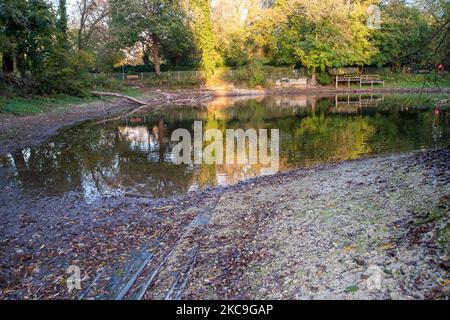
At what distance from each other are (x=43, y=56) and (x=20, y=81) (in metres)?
2.30

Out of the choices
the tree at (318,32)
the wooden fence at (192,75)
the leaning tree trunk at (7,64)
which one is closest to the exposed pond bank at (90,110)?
the wooden fence at (192,75)

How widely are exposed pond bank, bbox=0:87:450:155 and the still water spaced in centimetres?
91

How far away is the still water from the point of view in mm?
10398

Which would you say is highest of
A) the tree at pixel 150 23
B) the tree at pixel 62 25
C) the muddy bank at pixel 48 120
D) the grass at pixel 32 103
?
the tree at pixel 150 23

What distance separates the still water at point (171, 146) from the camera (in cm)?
1040

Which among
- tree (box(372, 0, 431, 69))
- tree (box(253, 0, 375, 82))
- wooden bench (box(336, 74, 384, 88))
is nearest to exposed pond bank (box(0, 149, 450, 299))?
tree (box(253, 0, 375, 82))

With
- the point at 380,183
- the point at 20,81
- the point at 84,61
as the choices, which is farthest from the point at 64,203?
the point at 84,61

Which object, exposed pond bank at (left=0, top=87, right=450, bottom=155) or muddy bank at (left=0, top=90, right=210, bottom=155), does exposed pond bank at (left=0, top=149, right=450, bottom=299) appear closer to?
exposed pond bank at (left=0, top=87, right=450, bottom=155)

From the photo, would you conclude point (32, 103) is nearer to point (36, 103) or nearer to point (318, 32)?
point (36, 103)

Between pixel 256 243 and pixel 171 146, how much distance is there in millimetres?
10473

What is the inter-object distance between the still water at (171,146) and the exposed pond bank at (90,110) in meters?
0.91

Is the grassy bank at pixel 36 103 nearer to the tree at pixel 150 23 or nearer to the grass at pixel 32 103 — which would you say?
the grass at pixel 32 103

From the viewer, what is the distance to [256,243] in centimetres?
564

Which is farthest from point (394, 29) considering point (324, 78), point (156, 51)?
point (156, 51)
